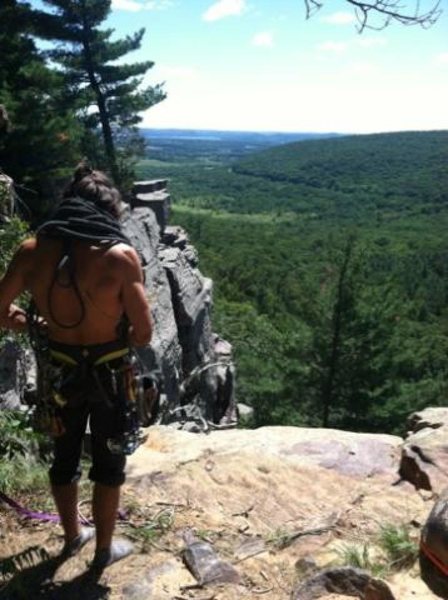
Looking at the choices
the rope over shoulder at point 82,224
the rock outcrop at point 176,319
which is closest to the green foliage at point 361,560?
the rope over shoulder at point 82,224

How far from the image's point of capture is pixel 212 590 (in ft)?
9.38

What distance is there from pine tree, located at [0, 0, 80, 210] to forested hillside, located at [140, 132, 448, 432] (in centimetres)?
755

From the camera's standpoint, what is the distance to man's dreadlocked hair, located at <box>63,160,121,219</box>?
2643mm

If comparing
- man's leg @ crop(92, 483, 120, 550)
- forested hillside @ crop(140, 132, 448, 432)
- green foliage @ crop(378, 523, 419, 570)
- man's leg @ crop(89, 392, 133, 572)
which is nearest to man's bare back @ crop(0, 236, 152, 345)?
man's leg @ crop(89, 392, 133, 572)

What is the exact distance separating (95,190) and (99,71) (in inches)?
709

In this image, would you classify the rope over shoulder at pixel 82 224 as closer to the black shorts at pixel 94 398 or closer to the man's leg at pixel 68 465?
the black shorts at pixel 94 398

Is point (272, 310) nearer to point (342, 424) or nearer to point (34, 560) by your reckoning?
point (342, 424)

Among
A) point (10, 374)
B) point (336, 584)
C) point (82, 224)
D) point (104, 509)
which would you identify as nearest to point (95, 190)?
point (82, 224)

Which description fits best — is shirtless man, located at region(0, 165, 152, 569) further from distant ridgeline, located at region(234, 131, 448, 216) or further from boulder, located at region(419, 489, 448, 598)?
distant ridgeline, located at region(234, 131, 448, 216)

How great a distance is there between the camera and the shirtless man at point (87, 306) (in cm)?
255

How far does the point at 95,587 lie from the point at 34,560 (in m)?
0.38

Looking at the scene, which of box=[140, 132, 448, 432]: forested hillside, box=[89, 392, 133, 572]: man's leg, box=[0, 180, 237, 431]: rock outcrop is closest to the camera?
box=[89, 392, 133, 572]: man's leg

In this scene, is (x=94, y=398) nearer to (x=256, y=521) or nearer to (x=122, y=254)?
(x=122, y=254)

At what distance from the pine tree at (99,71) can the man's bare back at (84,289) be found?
15516mm
